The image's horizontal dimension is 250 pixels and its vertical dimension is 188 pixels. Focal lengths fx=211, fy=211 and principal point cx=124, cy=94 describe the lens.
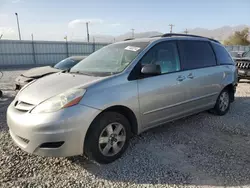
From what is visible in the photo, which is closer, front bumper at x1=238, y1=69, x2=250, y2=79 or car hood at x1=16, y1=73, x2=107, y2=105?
car hood at x1=16, y1=73, x2=107, y2=105

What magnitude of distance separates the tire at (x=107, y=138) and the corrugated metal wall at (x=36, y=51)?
22038 mm

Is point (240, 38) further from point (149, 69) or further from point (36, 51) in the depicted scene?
point (149, 69)

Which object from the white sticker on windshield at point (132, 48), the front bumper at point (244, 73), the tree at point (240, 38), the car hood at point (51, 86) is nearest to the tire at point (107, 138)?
the car hood at point (51, 86)

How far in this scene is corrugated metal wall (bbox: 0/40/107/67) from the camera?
2186cm

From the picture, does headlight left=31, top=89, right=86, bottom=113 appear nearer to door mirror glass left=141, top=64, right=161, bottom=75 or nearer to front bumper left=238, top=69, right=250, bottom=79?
door mirror glass left=141, top=64, right=161, bottom=75

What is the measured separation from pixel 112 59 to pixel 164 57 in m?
0.88

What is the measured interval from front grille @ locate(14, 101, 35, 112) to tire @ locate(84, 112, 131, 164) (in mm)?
794

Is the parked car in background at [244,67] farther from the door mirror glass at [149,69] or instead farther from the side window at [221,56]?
the door mirror glass at [149,69]

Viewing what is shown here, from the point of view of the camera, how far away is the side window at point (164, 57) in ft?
11.1

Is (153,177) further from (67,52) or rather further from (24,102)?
(67,52)

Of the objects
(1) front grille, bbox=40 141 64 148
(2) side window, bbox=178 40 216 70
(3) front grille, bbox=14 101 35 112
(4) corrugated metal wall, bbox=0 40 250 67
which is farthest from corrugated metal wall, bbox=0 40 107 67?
(1) front grille, bbox=40 141 64 148

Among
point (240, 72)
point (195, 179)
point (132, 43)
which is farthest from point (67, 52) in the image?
point (195, 179)

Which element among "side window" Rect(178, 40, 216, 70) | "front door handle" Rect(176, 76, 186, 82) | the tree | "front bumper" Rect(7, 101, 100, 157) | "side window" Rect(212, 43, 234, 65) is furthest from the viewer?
the tree

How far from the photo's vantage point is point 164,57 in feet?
11.8
